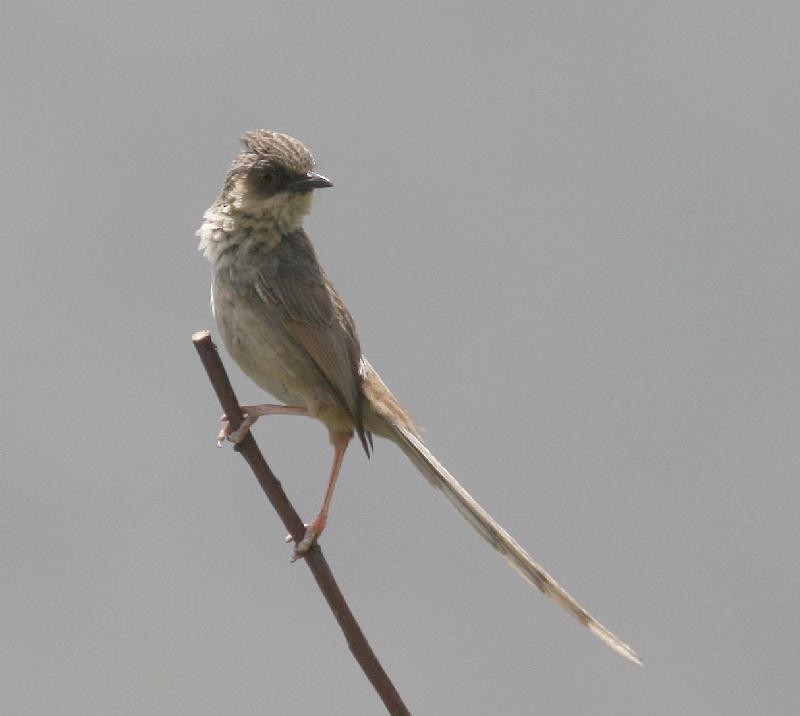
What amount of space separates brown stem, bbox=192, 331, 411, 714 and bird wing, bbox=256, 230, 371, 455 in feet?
4.22

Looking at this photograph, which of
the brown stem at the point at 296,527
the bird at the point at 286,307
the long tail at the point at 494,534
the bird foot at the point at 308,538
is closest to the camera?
the brown stem at the point at 296,527

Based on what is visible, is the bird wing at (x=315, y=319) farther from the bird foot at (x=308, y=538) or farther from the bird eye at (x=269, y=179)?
the bird foot at (x=308, y=538)

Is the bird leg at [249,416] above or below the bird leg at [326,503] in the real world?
above

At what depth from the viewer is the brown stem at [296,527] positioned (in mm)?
4469

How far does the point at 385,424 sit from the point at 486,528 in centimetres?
113

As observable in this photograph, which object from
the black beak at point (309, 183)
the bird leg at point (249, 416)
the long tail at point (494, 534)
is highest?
the black beak at point (309, 183)

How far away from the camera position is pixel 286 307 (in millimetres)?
6758

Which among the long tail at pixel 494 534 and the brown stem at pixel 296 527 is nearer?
the brown stem at pixel 296 527

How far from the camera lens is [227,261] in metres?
6.80

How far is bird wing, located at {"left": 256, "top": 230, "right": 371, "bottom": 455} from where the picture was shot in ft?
22.1

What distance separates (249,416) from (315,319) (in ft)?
3.49

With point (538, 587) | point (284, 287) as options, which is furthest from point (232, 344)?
point (538, 587)

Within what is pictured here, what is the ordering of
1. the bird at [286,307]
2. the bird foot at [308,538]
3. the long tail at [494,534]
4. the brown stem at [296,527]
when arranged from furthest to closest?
the bird at [286,307] < the bird foot at [308,538] < the long tail at [494,534] < the brown stem at [296,527]

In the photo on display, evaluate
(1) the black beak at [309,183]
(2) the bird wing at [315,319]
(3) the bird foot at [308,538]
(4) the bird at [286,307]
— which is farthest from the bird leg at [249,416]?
(1) the black beak at [309,183]
